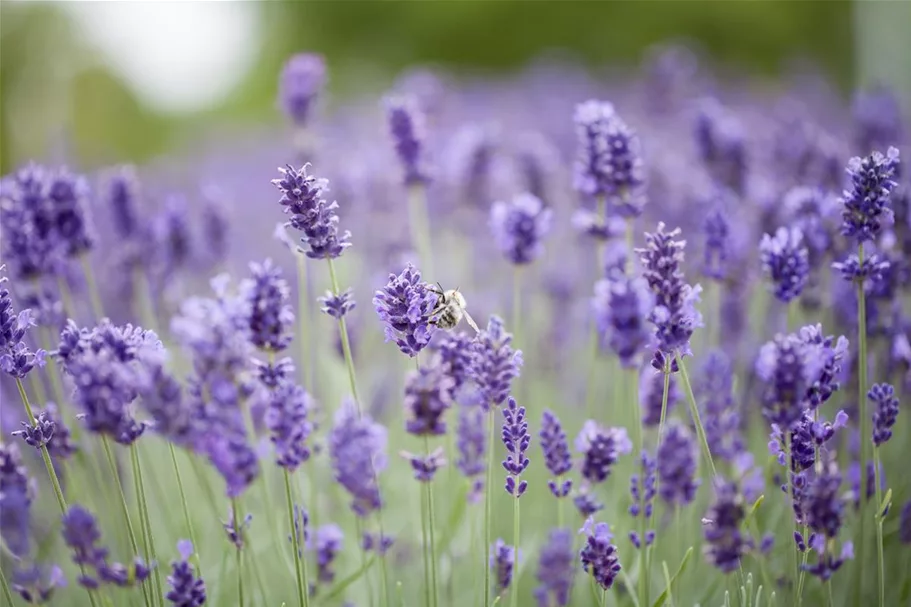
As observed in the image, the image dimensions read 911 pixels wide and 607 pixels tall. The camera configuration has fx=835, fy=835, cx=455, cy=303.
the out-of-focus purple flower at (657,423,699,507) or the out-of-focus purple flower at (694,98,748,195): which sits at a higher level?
the out-of-focus purple flower at (694,98,748,195)

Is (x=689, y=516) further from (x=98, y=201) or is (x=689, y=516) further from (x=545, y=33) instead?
(x=545, y=33)

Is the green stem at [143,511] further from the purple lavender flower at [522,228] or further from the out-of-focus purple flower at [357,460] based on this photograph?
the purple lavender flower at [522,228]

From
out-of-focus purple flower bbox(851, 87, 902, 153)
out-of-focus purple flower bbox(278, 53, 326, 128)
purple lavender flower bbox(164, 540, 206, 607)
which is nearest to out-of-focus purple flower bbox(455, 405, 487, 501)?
purple lavender flower bbox(164, 540, 206, 607)

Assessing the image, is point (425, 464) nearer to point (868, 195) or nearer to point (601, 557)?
point (601, 557)

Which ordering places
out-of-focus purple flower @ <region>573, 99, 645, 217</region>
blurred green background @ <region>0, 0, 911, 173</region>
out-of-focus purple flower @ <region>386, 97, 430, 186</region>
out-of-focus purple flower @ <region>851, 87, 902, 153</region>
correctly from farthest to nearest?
blurred green background @ <region>0, 0, 911, 173</region>
out-of-focus purple flower @ <region>851, 87, 902, 153</region>
out-of-focus purple flower @ <region>386, 97, 430, 186</region>
out-of-focus purple flower @ <region>573, 99, 645, 217</region>

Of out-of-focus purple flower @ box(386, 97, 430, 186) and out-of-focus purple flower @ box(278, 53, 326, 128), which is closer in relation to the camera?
out-of-focus purple flower @ box(386, 97, 430, 186)

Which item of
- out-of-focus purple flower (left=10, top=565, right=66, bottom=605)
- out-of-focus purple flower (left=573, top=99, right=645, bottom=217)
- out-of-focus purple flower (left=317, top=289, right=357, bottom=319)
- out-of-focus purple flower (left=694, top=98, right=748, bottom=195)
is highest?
out-of-focus purple flower (left=694, top=98, right=748, bottom=195)

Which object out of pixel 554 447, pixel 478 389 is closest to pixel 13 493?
pixel 478 389

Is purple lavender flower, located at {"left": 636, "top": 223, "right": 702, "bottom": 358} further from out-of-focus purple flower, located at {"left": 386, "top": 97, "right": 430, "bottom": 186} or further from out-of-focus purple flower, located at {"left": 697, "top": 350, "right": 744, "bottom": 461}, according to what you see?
out-of-focus purple flower, located at {"left": 386, "top": 97, "right": 430, "bottom": 186}
